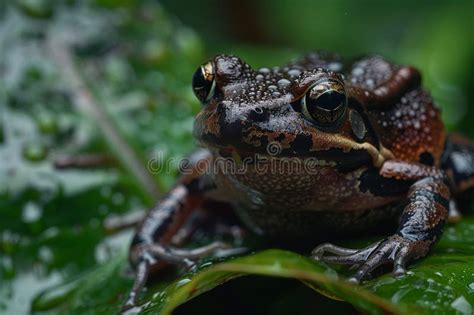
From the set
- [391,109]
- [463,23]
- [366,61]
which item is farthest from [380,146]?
[463,23]

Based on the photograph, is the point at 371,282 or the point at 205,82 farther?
the point at 205,82

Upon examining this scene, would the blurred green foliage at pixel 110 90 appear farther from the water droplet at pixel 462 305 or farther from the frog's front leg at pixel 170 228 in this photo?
the water droplet at pixel 462 305

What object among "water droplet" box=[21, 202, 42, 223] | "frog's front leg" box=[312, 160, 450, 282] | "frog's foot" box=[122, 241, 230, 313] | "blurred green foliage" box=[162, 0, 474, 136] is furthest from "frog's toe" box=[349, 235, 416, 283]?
"blurred green foliage" box=[162, 0, 474, 136]

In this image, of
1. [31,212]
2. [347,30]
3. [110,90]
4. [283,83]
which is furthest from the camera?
[347,30]

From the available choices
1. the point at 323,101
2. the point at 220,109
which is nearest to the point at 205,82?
the point at 220,109

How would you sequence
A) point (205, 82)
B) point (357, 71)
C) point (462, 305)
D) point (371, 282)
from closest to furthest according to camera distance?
point (462, 305) < point (371, 282) < point (205, 82) < point (357, 71)

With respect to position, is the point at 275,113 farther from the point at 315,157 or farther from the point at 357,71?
the point at 357,71

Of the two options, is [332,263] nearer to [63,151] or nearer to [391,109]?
[391,109]

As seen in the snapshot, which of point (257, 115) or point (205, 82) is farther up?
point (205, 82)
